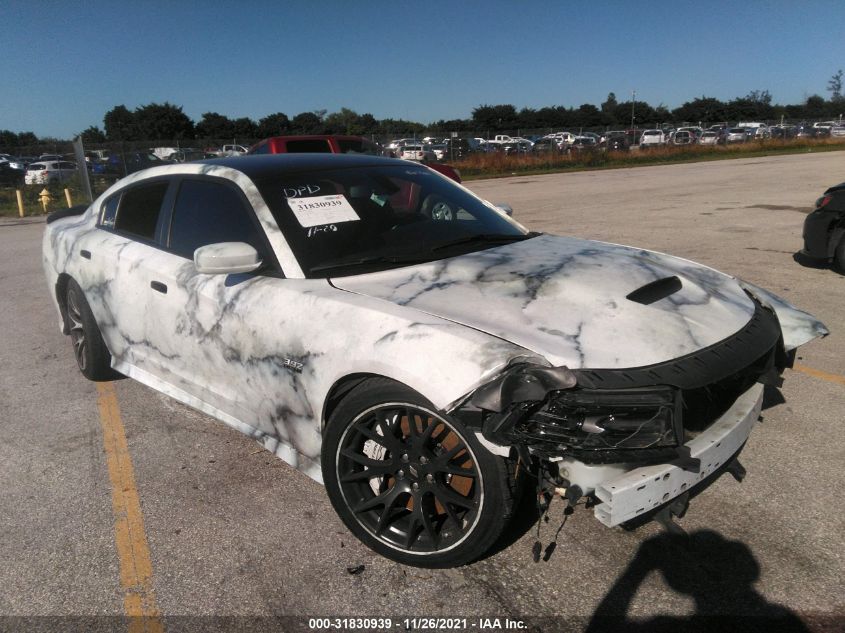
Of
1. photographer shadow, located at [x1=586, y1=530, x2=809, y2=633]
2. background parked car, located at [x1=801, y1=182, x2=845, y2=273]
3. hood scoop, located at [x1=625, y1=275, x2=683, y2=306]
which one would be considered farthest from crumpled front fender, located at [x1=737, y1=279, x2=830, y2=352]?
background parked car, located at [x1=801, y1=182, x2=845, y2=273]

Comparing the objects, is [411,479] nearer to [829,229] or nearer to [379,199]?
[379,199]

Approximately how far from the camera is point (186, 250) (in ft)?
11.8

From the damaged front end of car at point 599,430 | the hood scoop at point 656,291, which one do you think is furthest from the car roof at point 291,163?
the damaged front end of car at point 599,430

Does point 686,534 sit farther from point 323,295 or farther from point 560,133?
point 560,133

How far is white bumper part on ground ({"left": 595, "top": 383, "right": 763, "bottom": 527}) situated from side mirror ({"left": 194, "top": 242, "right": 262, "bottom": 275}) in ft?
5.97

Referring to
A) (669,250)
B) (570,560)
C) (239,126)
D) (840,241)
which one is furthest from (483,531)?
(239,126)

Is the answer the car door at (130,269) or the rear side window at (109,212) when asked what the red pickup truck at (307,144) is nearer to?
the rear side window at (109,212)

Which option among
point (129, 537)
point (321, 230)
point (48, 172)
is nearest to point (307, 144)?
point (321, 230)

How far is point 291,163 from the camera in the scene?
145 inches

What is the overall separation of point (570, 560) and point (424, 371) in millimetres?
1014

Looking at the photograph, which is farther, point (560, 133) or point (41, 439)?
point (560, 133)

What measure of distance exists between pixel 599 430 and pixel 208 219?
2441mm

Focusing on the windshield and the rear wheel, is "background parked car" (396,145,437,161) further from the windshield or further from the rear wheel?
the windshield

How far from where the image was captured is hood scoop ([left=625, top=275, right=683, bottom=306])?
2662mm
